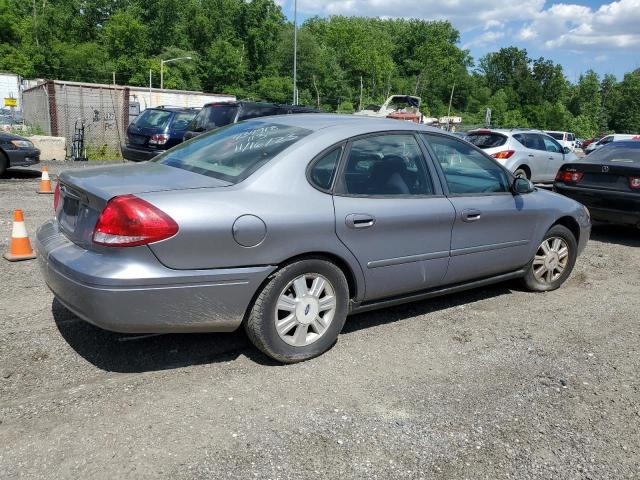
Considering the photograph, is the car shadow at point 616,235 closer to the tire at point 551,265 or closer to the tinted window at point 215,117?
the tire at point 551,265

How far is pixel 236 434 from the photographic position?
296cm

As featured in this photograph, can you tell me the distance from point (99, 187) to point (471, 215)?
2784 millimetres

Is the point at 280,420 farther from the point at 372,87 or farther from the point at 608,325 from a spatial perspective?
the point at 372,87

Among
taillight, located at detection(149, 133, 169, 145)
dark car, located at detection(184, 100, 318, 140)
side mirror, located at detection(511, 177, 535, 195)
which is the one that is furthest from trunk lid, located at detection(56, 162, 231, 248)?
taillight, located at detection(149, 133, 169, 145)

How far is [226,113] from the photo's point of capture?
40.7 ft

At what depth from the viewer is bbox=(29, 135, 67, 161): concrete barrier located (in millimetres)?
17109

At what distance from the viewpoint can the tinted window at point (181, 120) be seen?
48.6 ft

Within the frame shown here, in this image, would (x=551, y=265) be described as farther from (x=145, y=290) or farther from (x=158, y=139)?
(x=158, y=139)

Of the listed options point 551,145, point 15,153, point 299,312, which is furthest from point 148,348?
point 551,145

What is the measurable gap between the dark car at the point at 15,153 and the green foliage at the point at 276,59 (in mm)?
56396

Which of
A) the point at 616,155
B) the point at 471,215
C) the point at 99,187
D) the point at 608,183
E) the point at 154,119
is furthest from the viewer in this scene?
the point at 154,119

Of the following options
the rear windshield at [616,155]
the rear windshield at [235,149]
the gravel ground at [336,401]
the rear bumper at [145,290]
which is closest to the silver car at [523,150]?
the rear windshield at [616,155]

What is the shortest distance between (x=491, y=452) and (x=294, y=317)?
1.41 metres

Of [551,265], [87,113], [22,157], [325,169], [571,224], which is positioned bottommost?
[551,265]
